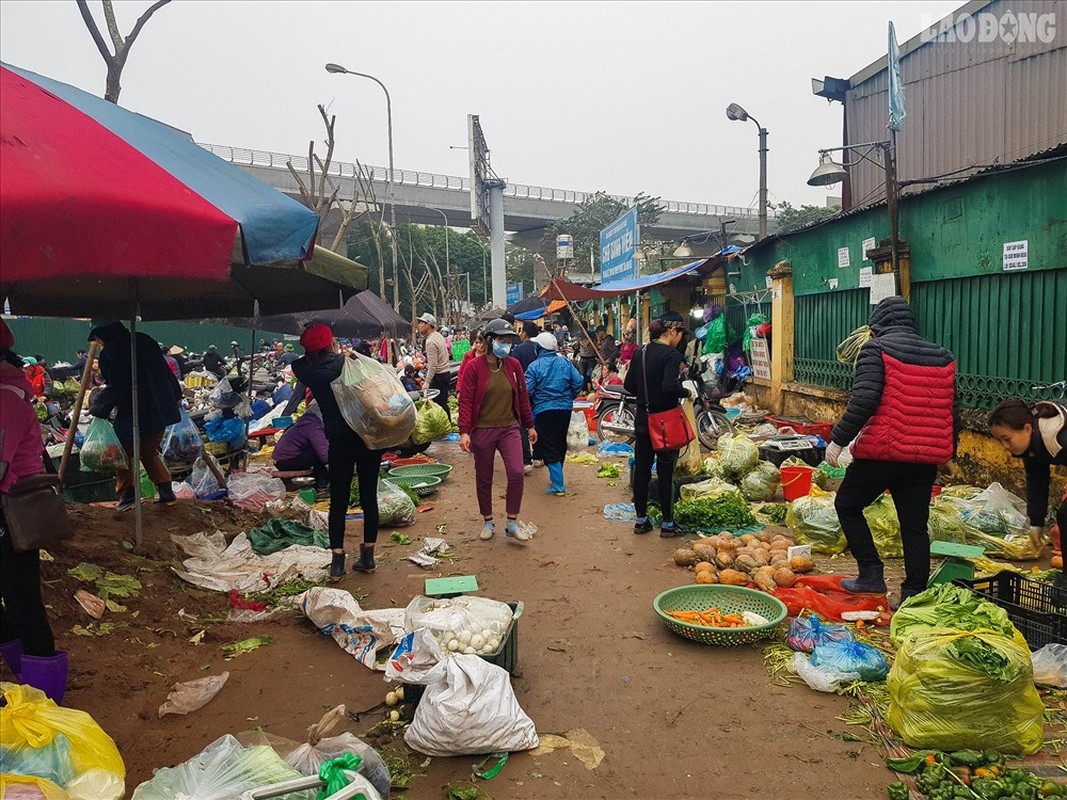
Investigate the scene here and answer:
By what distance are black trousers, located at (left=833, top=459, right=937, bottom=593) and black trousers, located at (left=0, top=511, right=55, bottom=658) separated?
4467 mm

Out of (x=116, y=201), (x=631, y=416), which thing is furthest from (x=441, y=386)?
(x=116, y=201)

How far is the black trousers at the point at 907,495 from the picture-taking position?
14.1ft

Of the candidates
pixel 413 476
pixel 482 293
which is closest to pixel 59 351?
pixel 413 476

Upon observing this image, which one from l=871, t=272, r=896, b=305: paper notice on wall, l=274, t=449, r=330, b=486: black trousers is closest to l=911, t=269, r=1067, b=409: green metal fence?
l=871, t=272, r=896, b=305: paper notice on wall

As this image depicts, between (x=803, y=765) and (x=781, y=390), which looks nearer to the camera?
(x=803, y=765)

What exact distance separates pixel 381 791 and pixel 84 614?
8.83 feet

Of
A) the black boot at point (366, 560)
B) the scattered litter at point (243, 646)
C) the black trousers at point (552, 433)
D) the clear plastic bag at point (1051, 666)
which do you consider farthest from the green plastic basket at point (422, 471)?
the clear plastic bag at point (1051, 666)

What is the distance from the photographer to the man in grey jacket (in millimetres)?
11859

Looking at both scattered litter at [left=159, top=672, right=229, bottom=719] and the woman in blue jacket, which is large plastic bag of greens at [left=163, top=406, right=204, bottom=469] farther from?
scattered litter at [left=159, top=672, right=229, bottom=719]

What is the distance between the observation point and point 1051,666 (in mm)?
3445

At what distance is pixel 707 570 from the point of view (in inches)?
207

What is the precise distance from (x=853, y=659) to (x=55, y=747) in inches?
139

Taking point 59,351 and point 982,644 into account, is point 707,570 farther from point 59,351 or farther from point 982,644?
point 59,351

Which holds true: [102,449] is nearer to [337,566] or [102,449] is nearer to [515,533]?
[337,566]
